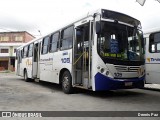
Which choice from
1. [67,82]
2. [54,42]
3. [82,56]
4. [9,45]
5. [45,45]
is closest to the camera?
[82,56]

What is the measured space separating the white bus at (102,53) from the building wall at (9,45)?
1704 inches

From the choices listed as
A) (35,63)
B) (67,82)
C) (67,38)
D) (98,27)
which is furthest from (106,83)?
(35,63)

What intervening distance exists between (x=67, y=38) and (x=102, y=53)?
2.64m

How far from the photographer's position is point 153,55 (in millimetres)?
11617

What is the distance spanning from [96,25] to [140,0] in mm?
1724

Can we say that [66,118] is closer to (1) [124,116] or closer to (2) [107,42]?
(1) [124,116]

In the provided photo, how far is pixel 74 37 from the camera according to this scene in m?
10.3

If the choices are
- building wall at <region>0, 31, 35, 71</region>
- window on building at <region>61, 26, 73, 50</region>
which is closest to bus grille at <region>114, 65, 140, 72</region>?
window on building at <region>61, 26, 73, 50</region>

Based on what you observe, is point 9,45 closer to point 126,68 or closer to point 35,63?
point 35,63

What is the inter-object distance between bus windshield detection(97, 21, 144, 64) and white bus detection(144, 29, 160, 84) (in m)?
1.86

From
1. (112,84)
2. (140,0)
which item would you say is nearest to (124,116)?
(112,84)

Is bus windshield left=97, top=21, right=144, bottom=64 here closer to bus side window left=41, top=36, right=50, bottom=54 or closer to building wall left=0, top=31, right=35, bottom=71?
bus side window left=41, top=36, right=50, bottom=54

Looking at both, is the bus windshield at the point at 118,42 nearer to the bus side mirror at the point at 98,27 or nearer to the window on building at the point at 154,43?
the bus side mirror at the point at 98,27

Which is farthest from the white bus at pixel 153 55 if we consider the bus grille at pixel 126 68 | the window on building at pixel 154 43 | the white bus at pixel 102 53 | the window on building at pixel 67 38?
the window on building at pixel 67 38
